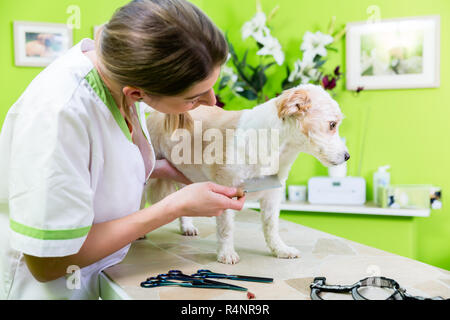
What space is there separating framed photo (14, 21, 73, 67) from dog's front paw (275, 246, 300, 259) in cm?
233

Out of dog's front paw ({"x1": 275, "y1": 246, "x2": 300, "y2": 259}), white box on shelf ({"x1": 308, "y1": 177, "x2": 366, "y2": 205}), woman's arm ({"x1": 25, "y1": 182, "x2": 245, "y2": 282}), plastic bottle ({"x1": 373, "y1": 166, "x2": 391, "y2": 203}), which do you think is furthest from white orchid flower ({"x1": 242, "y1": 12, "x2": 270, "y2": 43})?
woman's arm ({"x1": 25, "y1": 182, "x2": 245, "y2": 282})

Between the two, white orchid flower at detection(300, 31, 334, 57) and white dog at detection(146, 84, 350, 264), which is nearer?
white dog at detection(146, 84, 350, 264)

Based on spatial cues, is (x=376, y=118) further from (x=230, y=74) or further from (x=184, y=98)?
(x=184, y=98)

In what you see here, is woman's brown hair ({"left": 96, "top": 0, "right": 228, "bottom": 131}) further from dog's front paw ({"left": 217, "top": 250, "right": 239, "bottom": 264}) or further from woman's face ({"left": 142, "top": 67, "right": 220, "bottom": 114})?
dog's front paw ({"left": 217, "top": 250, "right": 239, "bottom": 264})

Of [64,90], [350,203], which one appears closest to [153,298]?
[64,90]

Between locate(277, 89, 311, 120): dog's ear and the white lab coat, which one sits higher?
locate(277, 89, 311, 120): dog's ear

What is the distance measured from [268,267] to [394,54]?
2.08 meters

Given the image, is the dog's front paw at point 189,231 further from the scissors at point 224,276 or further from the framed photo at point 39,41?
the framed photo at point 39,41

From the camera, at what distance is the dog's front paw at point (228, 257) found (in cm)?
106

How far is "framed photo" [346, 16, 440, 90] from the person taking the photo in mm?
2488

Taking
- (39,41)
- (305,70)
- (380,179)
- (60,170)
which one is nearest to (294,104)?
(60,170)

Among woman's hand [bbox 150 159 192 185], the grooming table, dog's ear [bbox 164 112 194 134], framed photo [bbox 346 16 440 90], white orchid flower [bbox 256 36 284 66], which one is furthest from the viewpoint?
white orchid flower [bbox 256 36 284 66]

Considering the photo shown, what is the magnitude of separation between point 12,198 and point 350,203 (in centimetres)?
221

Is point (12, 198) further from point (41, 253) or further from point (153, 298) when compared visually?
point (153, 298)
